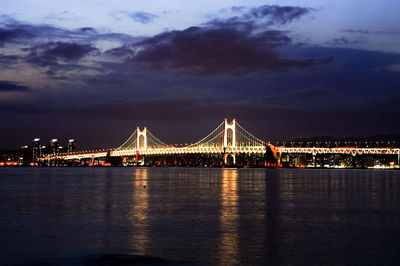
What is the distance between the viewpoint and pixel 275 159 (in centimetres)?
11175

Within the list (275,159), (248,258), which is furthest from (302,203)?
(275,159)

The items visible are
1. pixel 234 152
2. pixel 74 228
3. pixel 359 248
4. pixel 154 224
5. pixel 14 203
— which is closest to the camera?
pixel 359 248

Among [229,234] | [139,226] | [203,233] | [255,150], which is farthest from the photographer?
[255,150]

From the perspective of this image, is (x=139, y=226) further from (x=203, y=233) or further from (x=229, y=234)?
(x=229, y=234)

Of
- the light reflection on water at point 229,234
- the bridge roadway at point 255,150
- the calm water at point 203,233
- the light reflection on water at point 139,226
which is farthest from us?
the bridge roadway at point 255,150

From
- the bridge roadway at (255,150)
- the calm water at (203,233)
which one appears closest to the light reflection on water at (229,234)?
the calm water at (203,233)

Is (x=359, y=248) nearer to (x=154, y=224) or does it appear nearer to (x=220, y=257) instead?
(x=220, y=257)

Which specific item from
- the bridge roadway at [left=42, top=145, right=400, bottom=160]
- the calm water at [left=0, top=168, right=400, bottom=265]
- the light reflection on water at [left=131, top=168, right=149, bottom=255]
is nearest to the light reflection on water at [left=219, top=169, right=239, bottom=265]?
the calm water at [left=0, top=168, right=400, bottom=265]

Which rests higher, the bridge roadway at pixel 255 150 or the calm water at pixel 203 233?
the bridge roadway at pixel 255 150

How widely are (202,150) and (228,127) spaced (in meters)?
11.8

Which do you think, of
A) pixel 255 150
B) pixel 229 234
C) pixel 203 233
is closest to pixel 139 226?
pixel 203 233

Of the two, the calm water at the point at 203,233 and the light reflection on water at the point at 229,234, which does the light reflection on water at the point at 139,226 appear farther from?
the light reflection on water at the point at 229,234

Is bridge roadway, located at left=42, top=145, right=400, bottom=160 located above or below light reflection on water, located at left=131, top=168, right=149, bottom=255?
above

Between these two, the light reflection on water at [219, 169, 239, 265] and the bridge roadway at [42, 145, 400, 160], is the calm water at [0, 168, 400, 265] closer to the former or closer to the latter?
the light reflection on water at [219, 169, 239, 265]
